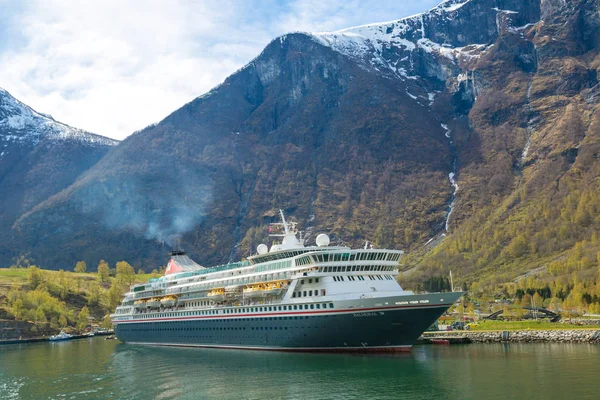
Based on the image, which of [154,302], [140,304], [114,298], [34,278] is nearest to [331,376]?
[154,302]

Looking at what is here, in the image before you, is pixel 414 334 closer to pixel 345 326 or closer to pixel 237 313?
pixel 345 326

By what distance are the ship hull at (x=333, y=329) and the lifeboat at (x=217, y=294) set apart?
127 inches

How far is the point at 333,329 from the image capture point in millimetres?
71938

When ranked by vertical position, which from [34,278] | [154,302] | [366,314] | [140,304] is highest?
[34,278]

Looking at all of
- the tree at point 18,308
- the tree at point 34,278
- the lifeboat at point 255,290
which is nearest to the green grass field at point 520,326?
the lifeboat at point 255,290

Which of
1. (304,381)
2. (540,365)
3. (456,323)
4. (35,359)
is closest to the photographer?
(304,381)

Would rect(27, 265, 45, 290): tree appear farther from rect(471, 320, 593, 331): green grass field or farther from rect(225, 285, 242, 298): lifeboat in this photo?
rect(471, 320, 593, 331): green grass field

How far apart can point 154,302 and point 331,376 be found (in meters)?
55.4

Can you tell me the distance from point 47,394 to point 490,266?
166 m

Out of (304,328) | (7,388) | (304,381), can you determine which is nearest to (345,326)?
(304,328)

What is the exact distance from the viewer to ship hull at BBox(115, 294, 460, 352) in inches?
2729

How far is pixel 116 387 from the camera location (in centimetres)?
6134

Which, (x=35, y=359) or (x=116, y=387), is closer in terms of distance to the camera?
(x=116, y=387)

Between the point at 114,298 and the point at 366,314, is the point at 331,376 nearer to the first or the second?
the point at 366,314
